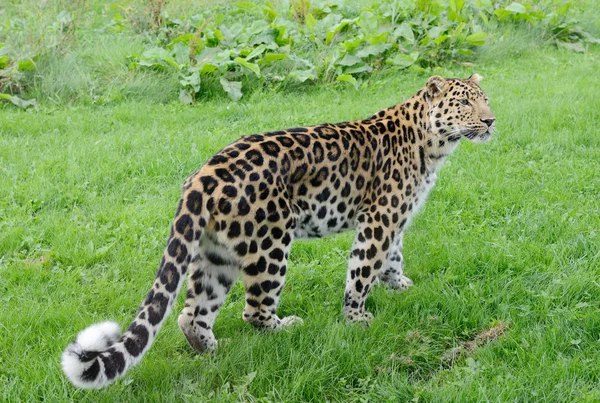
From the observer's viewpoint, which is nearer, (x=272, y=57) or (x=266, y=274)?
(x=266, y=274)

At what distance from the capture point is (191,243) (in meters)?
5.03

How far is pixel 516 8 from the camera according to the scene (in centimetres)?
1430

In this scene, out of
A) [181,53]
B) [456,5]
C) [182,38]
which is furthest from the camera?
[456,5]

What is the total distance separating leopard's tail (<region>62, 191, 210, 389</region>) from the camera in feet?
13.9

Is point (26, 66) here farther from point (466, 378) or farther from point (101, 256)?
point (466, 378)

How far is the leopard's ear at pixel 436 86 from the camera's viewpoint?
21.0 ft

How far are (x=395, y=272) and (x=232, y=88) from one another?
5.99 meters

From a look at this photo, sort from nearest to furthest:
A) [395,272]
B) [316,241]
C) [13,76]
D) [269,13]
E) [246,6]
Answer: [395,272] → [316,241] → [13,76] → [269,13] → [246,6]

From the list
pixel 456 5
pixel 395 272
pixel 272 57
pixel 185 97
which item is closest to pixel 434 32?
pixel 456 5

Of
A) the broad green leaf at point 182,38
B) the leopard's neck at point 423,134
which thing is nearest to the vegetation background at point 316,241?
the broad green leaf at point 182,38

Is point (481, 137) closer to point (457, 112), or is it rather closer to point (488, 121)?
point (488, 121)

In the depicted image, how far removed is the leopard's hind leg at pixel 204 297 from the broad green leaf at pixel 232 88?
6324 millimetres

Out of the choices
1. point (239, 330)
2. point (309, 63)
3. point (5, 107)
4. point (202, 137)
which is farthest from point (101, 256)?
point (309, 63)

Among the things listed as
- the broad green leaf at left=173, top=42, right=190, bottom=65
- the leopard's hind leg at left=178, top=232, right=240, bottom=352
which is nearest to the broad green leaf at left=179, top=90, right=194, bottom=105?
the broad green leaf at left=173, top=42, right=190, bottom=65
